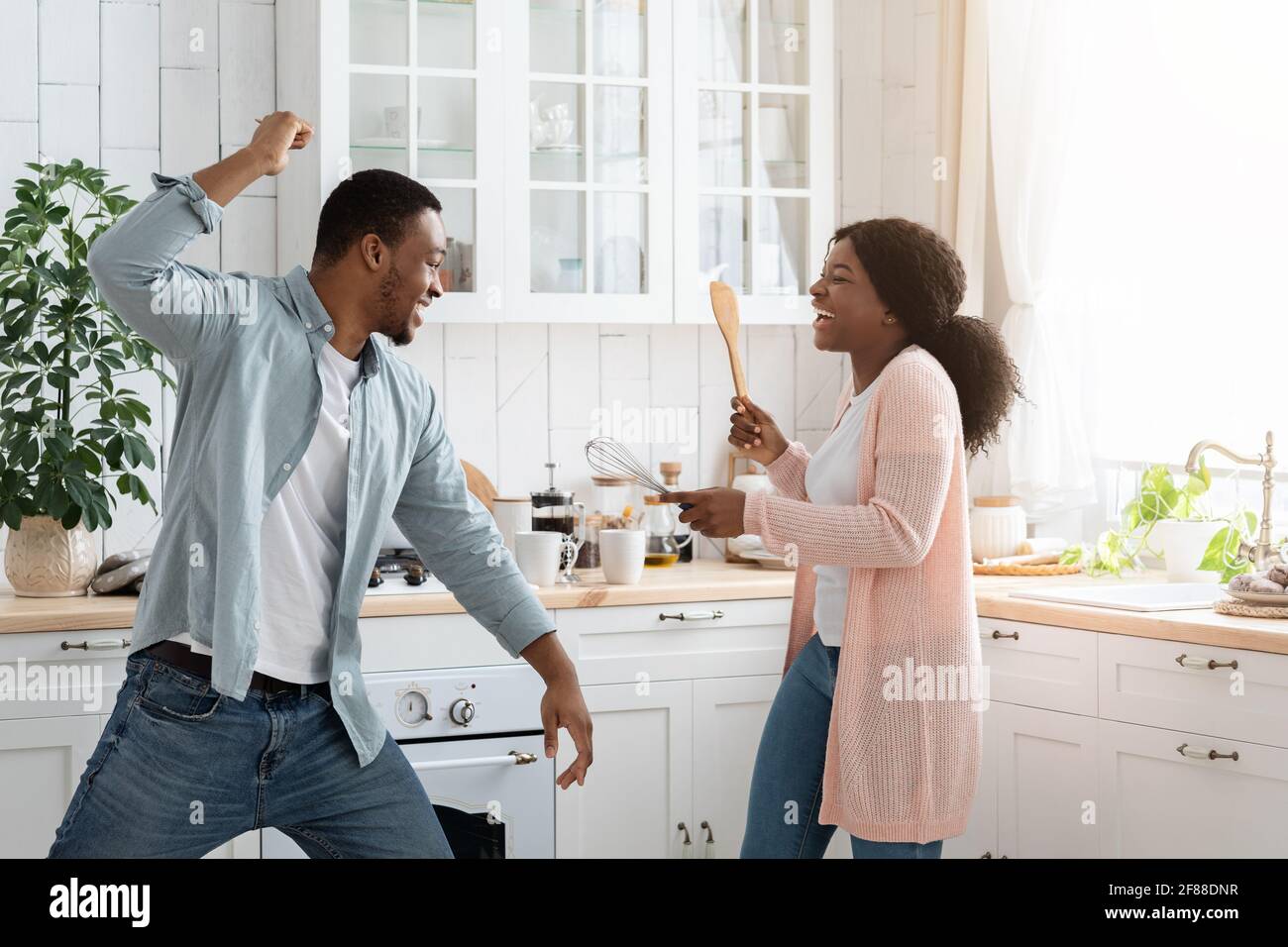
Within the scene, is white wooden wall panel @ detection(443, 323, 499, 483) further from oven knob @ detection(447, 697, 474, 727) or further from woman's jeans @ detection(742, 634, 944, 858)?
woman's jeans @ detection(742, 634, 944, 858)

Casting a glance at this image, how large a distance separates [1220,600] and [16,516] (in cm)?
222

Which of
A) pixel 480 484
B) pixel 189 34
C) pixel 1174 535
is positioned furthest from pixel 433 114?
pixel 1174 535

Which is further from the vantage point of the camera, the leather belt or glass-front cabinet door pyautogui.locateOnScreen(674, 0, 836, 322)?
glass-front cabinet door pyautogui.locateOnScreen(674, 0, 836, 322)

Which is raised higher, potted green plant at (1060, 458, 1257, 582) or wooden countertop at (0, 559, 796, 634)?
potted green plant at (1060, 458, 1257, 582)

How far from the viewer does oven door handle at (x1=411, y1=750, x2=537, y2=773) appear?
239cm

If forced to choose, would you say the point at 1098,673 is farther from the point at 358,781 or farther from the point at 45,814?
the point at 45,814

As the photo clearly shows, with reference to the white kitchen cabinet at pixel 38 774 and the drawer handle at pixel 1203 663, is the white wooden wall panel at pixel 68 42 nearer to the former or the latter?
the white kitchen cabinet at pixel 38 774

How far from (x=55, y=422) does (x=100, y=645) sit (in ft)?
1.55

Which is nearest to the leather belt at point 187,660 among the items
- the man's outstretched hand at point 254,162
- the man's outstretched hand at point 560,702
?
the man's outstretched hand at point 560,702

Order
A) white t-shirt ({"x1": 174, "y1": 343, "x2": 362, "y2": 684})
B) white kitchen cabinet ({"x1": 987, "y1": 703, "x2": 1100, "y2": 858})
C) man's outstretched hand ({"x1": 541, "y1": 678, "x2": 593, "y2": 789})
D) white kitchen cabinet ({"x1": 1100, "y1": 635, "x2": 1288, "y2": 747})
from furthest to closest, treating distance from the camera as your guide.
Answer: white kitchen cabinet ({"x1": 987, "y1": 703, "x2": 1100, "y2": 858}) → white kitchen cabinet ({"x1": 1100, "y1": 635, "x2": 1288, "y2": 747}) → man's outstretched hand ({"x1": 541, "y1": 678, "x2": 593, "y2": 789}) → white t-shirt ({"x1": 174, "y1": 343, "x2": 362, "y2": 684})

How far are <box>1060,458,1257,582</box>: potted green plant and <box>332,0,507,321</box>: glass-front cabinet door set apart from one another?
1.47 meters

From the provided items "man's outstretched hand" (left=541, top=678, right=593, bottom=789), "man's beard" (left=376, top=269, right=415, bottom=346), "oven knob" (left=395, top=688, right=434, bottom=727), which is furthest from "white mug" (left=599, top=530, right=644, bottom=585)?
"man's beard" (left=376, top=269, right=415, bottom=346)
